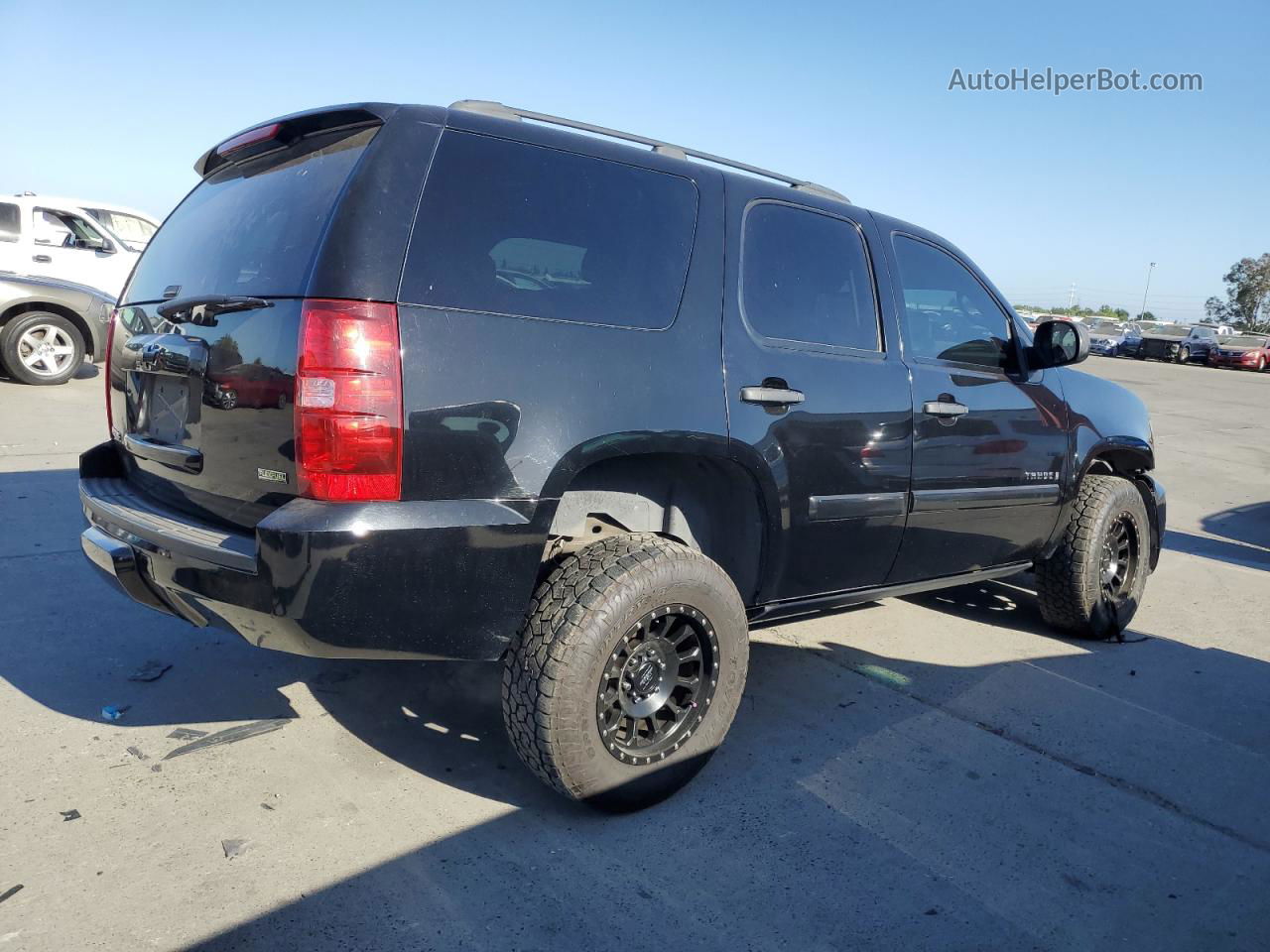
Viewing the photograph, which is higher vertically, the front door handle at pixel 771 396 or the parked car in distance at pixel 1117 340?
the parked car in distance at pixel 1117 340

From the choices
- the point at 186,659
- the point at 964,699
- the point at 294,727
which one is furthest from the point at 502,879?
the point at 964,699

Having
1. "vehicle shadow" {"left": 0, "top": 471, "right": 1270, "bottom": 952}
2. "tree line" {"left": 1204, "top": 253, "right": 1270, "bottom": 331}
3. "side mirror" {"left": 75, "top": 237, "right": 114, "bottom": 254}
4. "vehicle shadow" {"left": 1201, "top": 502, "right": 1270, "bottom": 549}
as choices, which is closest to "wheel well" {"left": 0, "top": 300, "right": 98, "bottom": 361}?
"side mirror" {"left": 75, "top": 237, "right": 114, "bottom": 254}

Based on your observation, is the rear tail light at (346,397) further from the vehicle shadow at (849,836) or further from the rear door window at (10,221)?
the rear door window at (10,221)

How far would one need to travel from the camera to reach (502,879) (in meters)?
2.55

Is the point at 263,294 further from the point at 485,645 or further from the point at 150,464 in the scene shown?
the point at 485,645

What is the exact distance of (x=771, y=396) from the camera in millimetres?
3121

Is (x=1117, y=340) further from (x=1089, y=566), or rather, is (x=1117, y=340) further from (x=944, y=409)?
(x=944, y=409)

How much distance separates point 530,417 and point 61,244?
1267 centimetres

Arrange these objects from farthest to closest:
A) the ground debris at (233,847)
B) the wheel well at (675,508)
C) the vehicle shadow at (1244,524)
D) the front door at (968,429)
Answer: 1. the vehicle shadow at (1244,524)
2. the front door at (968,429)
3. the wheel well at (675,508)
4. the ground debris at (233,847)

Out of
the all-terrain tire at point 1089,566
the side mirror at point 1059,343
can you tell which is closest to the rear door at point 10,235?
the side mirror at point 1059,343

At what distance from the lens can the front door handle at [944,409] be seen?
3.68 metres

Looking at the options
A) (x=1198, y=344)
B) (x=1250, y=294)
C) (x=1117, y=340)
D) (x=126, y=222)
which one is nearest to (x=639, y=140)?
(x=126, y=222)

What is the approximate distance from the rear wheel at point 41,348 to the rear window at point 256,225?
809 centimetres

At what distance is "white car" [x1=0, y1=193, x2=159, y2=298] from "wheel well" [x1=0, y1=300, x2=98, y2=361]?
186 centimetres
